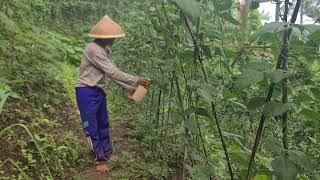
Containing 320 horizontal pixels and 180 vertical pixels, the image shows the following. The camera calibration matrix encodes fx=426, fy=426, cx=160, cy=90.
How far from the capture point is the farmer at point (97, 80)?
451 cm

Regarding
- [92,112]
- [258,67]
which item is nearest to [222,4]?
[258,67]

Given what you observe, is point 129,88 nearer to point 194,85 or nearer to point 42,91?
point 194,85

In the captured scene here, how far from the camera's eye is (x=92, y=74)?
4.63 m

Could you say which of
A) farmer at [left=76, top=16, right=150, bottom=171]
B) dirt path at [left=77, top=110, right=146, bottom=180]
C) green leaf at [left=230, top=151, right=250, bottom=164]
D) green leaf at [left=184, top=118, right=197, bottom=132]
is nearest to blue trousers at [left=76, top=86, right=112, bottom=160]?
farmer at [left=76, top=16, right=150, bottom=171]

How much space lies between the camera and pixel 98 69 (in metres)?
4.64

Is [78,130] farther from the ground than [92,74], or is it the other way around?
[92,74]

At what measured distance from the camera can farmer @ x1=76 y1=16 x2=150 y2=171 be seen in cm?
451

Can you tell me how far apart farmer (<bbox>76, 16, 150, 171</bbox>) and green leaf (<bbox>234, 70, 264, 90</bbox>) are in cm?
268

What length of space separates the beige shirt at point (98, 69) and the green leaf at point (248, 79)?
2.57 m

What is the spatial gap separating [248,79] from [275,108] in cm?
24

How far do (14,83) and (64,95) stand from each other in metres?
1.37

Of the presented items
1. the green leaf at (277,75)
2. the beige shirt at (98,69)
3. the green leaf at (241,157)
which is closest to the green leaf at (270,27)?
the green leaf at (277,75)

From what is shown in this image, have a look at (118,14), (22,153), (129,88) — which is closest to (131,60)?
(129,88)

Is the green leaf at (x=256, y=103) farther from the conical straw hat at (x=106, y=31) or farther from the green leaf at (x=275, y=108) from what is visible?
the conical straw hat at (x=106, y=31)
